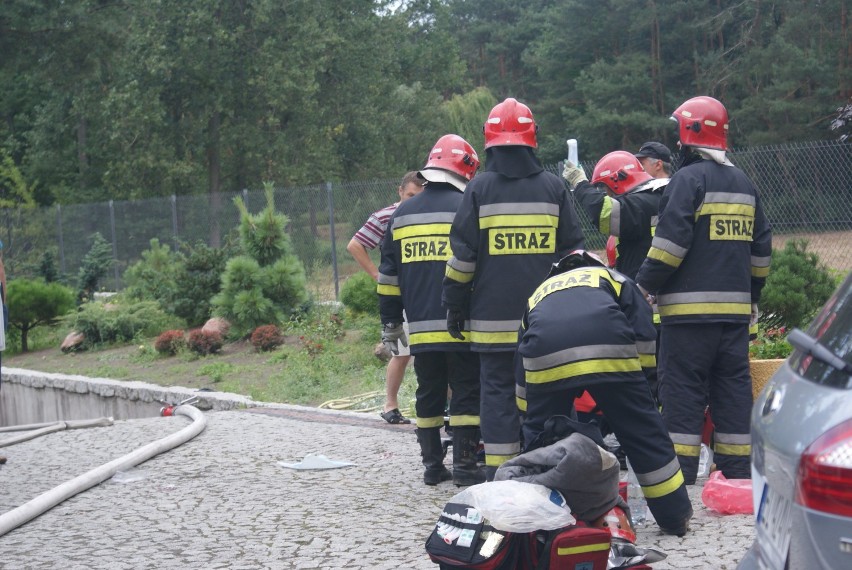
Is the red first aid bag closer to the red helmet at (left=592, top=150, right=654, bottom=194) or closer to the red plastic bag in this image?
the red plastic bag

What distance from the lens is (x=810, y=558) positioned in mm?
2496

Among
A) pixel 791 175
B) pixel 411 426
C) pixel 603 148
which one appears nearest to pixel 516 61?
pixel 603 148

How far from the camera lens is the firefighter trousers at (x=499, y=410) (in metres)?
5.98

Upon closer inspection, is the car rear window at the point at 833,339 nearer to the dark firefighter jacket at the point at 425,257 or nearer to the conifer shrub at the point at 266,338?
the dark firefighter jacket at the point at 425,257

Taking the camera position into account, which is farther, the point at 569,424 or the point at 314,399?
the point at 314,399

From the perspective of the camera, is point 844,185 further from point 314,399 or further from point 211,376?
point 211,376

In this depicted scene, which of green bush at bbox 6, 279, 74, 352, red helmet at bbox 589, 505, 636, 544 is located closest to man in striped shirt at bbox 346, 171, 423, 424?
red helmet at bbox 589, 505, 636, 544

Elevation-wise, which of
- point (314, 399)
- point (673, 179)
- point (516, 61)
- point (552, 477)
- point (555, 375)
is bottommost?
point (314, 399)

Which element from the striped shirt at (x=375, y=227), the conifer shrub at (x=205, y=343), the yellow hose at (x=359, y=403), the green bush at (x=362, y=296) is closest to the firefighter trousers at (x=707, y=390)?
the striped shirt at (x=375, y=227)

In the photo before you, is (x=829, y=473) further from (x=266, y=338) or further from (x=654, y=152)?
(x=266, y=338)

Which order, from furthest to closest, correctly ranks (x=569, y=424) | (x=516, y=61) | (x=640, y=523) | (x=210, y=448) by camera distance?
(x=516, y=61), (x=210, y=448), (x=640, y=523), (x=569, y=424)

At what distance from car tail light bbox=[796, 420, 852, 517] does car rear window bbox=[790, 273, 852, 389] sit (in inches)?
5.9

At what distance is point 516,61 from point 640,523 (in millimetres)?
60068

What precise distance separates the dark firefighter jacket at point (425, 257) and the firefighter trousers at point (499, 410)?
675 millimetres
